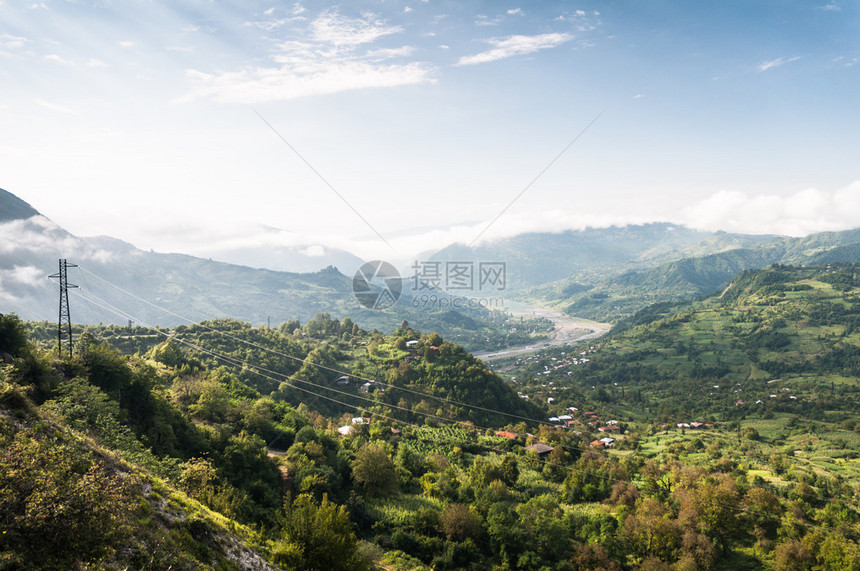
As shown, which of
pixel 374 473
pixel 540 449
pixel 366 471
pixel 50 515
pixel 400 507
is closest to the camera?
pixel 50 515

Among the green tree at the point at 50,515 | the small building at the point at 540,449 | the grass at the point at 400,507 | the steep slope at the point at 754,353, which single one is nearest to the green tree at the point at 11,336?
the green tree at the point at 50,515

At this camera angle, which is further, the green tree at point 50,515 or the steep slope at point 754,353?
the steep slope at point 754,353

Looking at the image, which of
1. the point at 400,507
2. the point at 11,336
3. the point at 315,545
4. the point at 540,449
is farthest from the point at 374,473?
the point at 11,336

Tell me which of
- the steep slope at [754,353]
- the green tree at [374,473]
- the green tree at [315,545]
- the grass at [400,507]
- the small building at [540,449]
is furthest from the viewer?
the steep slope at [754,353]

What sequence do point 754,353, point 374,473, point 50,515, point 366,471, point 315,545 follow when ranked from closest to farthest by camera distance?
point 50,515 < point 315,545 < point 366,471 < point 374,473 < point 754,353

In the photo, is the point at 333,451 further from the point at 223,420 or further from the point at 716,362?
the point at 716,362

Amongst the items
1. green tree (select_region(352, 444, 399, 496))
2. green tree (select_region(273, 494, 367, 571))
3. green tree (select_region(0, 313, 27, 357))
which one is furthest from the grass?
green tree (select_region(0, 313, 27, 357))

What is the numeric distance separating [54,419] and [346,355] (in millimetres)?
63289

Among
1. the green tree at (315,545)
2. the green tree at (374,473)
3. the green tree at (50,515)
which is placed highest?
the green tree at (50,515)

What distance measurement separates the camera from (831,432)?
7181 cm

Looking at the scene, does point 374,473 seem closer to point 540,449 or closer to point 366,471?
point 366,471

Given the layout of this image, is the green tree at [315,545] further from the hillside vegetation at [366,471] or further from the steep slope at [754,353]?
the steep slope at [754,353]

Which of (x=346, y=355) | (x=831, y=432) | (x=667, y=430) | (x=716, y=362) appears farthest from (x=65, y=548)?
(x=716, y=362)

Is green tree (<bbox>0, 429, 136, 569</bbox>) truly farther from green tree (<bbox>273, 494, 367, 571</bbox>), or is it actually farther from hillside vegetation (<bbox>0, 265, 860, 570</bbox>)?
green tree (<bbox>273, 494, 367, 571</bbox>)
